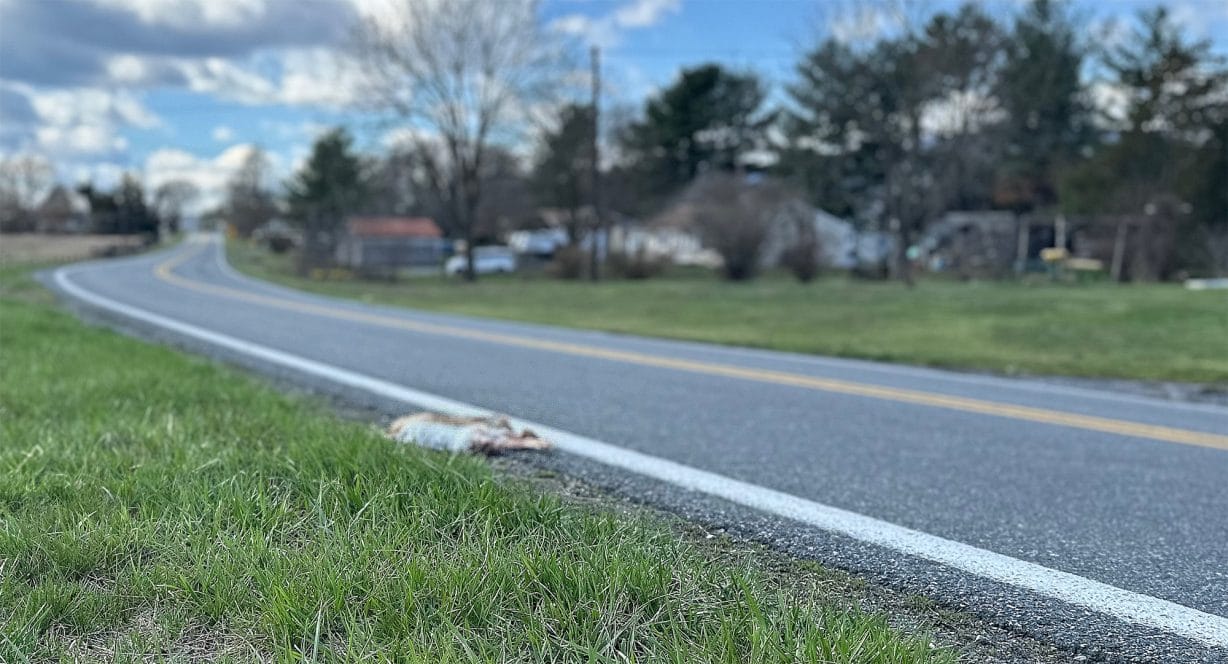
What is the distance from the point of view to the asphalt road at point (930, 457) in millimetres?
3357

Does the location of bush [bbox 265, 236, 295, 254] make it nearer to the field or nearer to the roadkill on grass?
the field

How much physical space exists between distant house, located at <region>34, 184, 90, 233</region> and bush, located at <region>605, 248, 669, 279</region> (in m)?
65.1

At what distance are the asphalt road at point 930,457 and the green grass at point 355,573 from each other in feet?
2.29

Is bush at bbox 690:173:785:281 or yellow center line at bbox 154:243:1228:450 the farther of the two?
bush at bbox 690:173:785:281

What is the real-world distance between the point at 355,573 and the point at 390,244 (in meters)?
53.4

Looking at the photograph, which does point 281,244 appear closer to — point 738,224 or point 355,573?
point 738,224

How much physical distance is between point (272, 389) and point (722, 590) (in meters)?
5.47

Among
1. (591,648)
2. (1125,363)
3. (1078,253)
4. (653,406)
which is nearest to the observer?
(591,648)

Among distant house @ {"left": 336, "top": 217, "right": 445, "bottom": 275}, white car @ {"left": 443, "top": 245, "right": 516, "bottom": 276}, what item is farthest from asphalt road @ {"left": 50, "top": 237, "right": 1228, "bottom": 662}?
distant house @ {"left": 336, "top": 217, "right": 445, "bottom": 275}

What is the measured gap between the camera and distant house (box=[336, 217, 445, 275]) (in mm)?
50816

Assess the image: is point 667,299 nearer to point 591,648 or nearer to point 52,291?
point 52,291

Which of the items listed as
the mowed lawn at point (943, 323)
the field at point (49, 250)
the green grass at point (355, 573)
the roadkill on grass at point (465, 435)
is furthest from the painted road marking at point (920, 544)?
the field at point (49, 250)

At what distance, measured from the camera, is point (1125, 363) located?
34.6 ft

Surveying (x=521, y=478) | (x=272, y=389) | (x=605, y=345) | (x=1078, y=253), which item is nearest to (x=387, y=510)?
(x=521, y=478)
